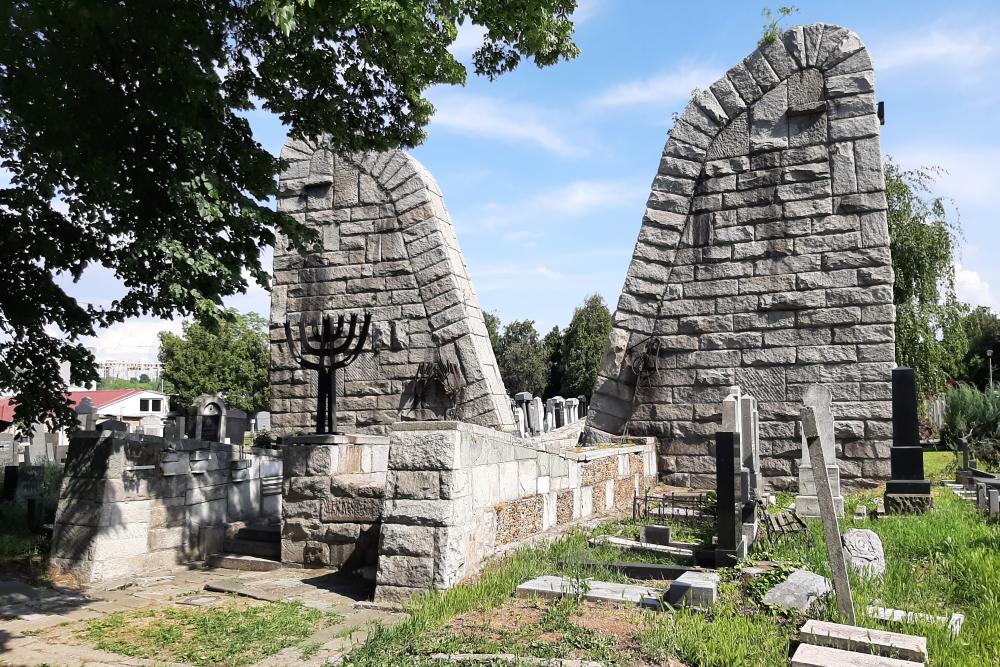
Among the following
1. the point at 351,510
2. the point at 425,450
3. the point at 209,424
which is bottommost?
the point at 351,510

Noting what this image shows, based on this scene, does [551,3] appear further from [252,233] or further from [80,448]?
[80,448]

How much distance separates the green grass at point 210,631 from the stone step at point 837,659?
259 centimetres

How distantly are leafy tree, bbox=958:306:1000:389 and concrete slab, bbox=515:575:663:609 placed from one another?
37.4 meters

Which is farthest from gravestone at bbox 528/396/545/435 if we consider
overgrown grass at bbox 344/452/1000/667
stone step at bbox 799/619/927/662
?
stone step at bbox 799/619/927/662

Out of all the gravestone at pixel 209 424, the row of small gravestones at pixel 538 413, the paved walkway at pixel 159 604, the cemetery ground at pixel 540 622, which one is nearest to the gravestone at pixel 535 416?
the row of small gravestones at pixel 538 413

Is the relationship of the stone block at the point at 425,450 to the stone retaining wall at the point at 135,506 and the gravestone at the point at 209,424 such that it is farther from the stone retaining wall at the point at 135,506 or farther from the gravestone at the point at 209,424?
the gravestone at the point at 209,424

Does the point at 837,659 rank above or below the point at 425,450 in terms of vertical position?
below

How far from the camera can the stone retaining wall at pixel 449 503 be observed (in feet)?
16.5

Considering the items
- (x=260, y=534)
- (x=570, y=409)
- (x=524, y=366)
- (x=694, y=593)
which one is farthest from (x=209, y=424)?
(x=524, y=366)

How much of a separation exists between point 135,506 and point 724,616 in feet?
17.1

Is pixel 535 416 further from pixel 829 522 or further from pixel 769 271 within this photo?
pixel 829 522

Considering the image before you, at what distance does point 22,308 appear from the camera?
548cm

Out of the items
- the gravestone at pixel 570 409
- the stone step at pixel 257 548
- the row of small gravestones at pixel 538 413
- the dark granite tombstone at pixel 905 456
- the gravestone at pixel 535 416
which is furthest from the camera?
the gravestone at pixel 570 409

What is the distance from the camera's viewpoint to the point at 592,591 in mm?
4656
